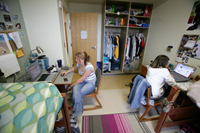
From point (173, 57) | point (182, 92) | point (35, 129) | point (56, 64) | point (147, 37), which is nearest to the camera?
point (35, 129)

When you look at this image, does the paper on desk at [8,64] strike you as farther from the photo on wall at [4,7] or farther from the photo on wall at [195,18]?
the photo on wall at [195,18]

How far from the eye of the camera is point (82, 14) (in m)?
2.81

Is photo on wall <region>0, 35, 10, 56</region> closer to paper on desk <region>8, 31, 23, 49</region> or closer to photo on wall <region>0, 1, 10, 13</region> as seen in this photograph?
paper on desk <region>8, 31, 23, 49</region>

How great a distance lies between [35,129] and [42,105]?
129mm

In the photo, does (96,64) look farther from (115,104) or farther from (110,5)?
(110,5)

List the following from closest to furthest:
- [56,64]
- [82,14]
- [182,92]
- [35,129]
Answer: [35,129] → [182,92] → [56,64] → [82,14]

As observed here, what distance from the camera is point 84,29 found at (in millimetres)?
2959

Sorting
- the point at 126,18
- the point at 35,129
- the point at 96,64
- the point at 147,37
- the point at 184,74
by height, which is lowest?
the point at 96,64

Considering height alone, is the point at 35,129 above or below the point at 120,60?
above

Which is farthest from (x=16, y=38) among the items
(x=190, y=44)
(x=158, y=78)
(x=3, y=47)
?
(x=190, y=44)

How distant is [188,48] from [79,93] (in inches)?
94.2

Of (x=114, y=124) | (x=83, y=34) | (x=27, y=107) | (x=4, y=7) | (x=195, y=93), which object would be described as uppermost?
(x=4, y=7)

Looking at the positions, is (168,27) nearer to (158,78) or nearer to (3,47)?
(158,78)

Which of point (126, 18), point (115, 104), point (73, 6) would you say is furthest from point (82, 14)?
point (115, 104)
